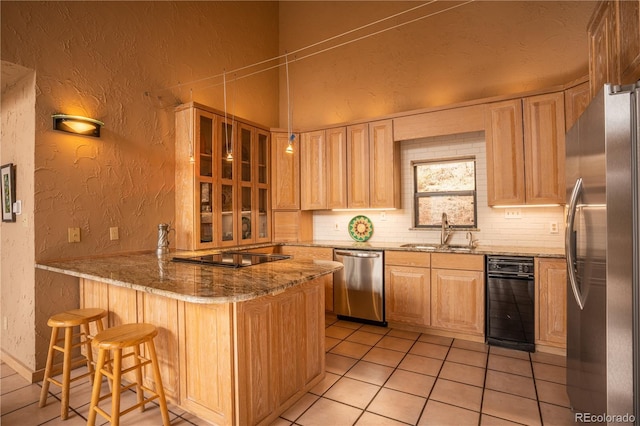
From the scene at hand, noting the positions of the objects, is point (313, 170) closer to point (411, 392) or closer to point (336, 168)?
point (336, 168)

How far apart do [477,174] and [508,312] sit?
1.54 m

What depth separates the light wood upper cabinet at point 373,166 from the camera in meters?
3.95

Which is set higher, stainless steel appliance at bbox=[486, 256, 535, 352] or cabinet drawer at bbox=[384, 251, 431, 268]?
cabinet drawer at bbox=[384, 251, 431, 268]

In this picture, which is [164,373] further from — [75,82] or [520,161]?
[520,161]

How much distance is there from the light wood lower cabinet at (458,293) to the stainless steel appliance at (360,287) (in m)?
0.58

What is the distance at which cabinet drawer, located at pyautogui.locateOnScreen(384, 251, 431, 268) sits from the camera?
3404mm

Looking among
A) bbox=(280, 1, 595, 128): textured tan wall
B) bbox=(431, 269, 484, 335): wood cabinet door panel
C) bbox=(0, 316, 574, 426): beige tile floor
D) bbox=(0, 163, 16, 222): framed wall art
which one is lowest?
bbox=(0, 316, 574, 426): beige tile floor

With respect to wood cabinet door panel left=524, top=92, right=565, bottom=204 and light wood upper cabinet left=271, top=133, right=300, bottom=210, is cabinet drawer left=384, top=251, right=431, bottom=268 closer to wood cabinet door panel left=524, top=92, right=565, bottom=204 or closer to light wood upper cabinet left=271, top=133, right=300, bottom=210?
wood cabinet door panel left=524, top=92, right=565, bottom=204

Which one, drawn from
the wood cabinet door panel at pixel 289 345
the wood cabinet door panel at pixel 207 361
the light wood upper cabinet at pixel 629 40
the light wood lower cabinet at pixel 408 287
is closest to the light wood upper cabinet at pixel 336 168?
the light wood lower cabinet at pixel 408 287

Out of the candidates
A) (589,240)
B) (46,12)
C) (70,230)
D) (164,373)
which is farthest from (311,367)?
(46,12)

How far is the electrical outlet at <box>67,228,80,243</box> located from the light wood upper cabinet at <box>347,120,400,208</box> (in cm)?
286

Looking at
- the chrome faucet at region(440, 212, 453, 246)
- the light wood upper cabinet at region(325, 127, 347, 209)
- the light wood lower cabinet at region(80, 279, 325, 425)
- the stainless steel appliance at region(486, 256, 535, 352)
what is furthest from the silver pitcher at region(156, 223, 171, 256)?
the stainless steel appliance at region(486, 256, 535, 352)

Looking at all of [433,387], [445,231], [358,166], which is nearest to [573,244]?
[433,387]

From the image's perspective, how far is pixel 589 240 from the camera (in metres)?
1.52
